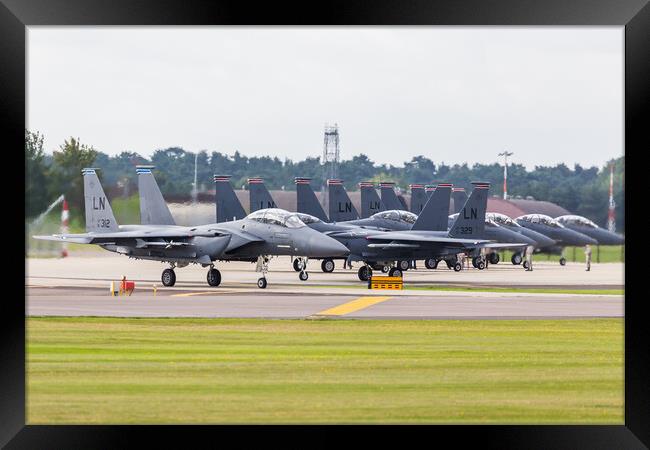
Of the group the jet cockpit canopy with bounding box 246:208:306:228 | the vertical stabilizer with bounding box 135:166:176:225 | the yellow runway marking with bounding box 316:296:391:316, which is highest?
the vertical stabilizer with bounding box 135:166:176:225

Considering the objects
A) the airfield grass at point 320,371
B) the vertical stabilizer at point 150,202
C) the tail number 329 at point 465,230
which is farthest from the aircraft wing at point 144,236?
the tail number 329 at point 465,230

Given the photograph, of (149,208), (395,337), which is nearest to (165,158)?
(149,208)

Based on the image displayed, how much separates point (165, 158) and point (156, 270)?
34.1m

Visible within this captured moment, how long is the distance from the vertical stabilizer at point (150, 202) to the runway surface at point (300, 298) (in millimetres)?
2130

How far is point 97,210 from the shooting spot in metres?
37.8

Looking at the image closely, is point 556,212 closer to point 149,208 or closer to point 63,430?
point 149,208

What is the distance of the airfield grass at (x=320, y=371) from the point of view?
11.3m

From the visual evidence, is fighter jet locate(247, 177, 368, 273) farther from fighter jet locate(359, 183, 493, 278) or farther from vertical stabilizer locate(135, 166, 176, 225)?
vertical stabilizer locate(135, 166, 176, 225)

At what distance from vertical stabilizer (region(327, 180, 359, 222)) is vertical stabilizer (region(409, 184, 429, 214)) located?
811 centimetres

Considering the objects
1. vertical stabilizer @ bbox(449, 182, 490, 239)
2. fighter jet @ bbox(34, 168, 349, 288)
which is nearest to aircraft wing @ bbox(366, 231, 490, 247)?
vertical stabilizer @ bbox(449, 182, 490, 239)

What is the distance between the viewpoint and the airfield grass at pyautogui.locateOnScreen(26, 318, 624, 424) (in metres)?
11.3

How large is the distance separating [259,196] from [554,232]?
19308 millimetres

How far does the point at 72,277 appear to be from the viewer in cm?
3978

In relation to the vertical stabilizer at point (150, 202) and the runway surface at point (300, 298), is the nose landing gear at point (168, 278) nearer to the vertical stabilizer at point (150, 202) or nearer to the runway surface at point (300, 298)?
the runway surface at point (300, 298)
